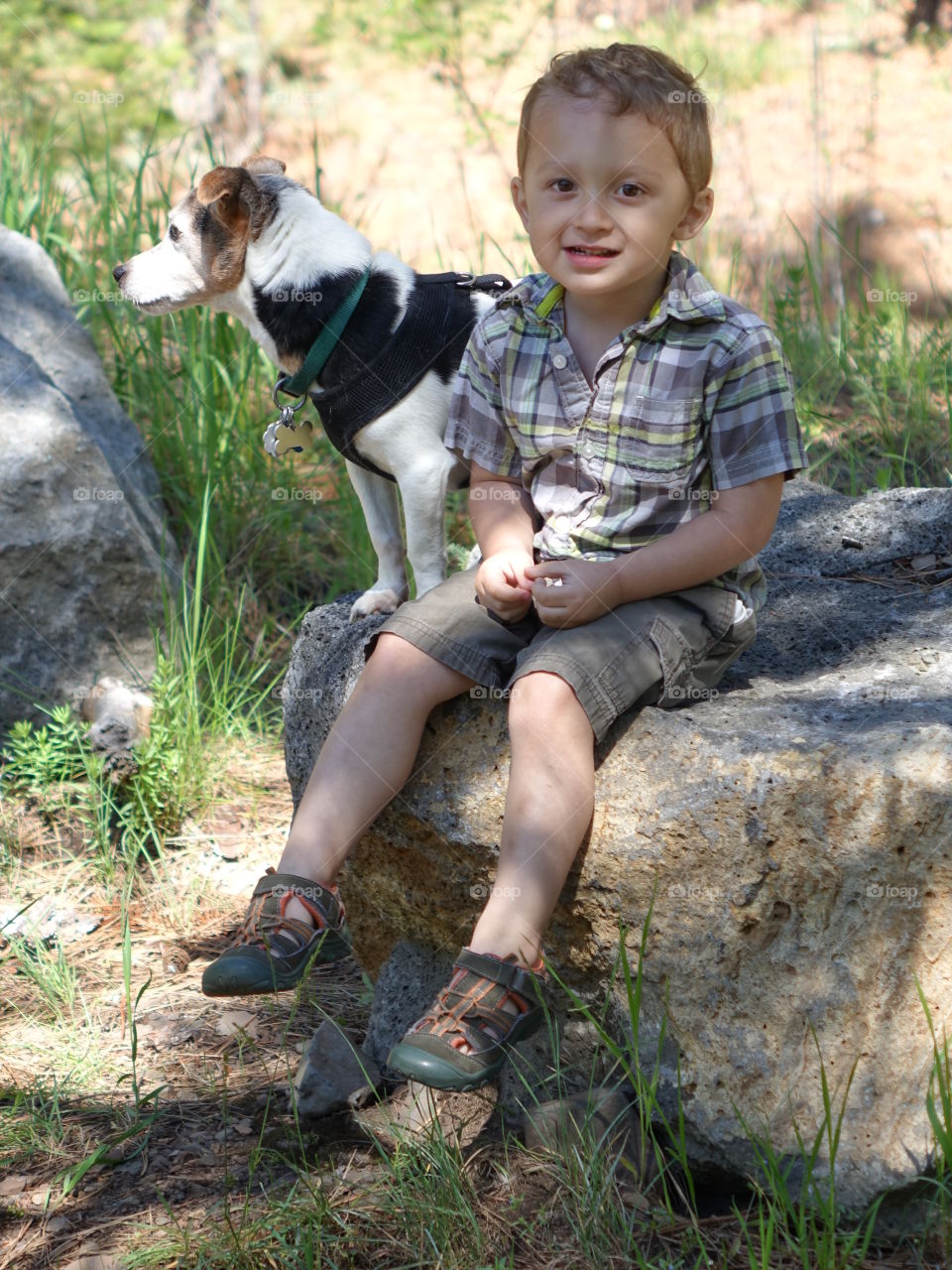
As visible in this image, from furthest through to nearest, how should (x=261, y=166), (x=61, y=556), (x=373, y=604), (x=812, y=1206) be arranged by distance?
(x=61, y=556) < (x=261, y=166) < (x=373, y=604) < (x=812, y=1206)

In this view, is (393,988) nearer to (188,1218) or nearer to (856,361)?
(188,1218)

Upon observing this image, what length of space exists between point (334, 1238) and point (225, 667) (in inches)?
83.4

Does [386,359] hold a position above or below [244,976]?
above

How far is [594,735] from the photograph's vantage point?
1986mm

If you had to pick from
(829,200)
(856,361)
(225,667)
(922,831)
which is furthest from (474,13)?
(922,831)

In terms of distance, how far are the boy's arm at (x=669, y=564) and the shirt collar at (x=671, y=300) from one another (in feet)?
1.03

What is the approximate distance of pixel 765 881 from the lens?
6.21 feet

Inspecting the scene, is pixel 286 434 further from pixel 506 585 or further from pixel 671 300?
pixel 671 300

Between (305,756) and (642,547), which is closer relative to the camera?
(642,547)

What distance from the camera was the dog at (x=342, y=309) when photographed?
2516mm

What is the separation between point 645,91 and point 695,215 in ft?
0.81

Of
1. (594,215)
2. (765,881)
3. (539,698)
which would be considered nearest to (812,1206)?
(765,881)

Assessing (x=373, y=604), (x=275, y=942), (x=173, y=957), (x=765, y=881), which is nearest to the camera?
(x=765, y=881)

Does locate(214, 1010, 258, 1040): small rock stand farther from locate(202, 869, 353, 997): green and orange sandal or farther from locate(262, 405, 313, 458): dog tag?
locate(262, 405, 313, 458): dog tag
